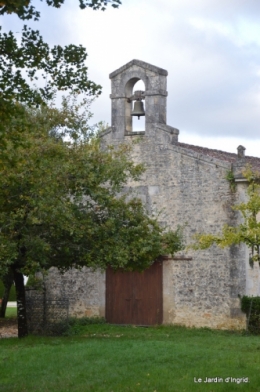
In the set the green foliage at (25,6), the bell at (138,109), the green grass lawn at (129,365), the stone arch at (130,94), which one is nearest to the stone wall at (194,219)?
the stone arch at (130,94)

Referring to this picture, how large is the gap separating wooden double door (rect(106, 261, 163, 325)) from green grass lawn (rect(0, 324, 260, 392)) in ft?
14.3

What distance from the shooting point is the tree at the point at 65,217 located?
17.8 m

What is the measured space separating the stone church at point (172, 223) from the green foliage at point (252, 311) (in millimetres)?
259

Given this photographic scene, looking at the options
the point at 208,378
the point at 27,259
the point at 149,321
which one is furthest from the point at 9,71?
the point at 149,321

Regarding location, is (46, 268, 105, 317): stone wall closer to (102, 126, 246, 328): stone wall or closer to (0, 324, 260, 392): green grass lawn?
(102, 126, 246, 328): stone wall

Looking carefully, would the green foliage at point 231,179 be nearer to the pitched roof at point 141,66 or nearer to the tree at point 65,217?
the tree at point 65,217

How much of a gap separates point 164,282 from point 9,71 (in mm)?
14145

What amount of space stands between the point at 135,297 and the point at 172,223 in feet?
9.09

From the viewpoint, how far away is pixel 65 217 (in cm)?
1816

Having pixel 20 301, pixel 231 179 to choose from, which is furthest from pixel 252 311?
pixel 20 301

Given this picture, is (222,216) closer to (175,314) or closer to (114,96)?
(175,314)

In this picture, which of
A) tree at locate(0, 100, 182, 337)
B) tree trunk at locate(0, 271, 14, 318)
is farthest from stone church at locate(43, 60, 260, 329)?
tree at locate(0, 100, 182, 337)

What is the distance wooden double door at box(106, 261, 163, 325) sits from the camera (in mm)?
24016

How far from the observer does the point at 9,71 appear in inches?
432
